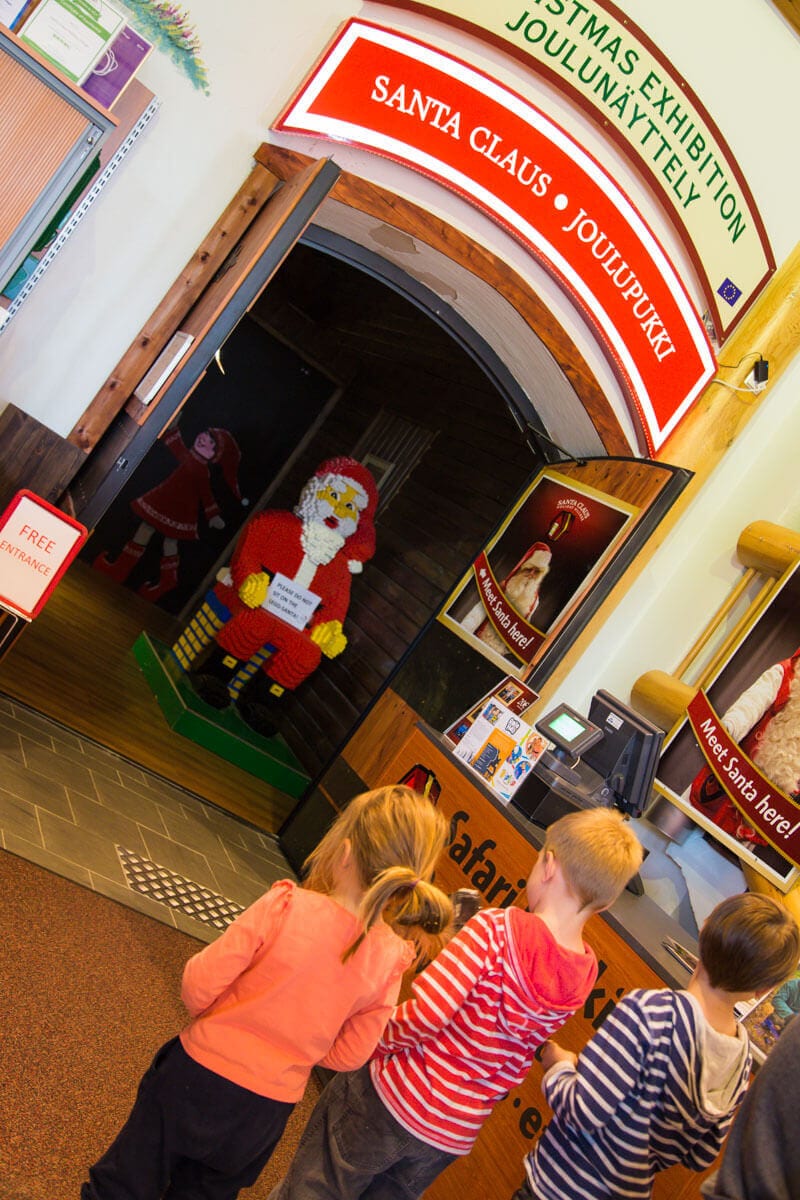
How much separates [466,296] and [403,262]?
0.29 metres

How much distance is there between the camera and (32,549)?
3.09 metres

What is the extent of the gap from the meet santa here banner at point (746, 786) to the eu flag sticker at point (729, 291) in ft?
5.33

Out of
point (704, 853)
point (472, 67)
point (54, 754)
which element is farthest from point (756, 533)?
point (54, 754)

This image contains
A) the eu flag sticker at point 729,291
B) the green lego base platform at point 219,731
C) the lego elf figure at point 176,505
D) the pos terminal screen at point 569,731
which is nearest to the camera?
the pos terminal screen at point 569,731

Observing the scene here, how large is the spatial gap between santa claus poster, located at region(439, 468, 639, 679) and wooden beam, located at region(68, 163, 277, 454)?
1855 mm

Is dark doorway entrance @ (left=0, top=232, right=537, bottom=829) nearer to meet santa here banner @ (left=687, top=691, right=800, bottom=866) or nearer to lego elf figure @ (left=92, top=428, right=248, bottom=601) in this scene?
lego elf figure @ (left=92, top=428, right=248, bottom=601)

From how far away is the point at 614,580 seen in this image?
4180 millimetres

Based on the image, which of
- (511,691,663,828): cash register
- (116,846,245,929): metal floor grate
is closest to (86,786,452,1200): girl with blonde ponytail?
(511,691,663,828): cash register

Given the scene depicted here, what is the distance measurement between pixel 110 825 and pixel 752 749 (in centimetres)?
250

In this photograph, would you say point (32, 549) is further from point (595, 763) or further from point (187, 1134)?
point (595, 763)

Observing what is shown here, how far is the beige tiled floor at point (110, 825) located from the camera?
3396 millimetres

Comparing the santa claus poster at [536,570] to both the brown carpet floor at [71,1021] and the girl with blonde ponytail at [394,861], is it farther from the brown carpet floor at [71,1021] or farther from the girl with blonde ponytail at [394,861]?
the girl with blonde ponytail at [394,861]

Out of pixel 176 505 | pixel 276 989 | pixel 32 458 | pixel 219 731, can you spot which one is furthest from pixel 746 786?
pixel 176 505

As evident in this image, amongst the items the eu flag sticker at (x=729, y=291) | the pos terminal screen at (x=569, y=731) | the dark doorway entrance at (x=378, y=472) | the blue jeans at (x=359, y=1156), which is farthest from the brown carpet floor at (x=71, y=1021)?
the eu flag sticker at (x=729, y=291)
